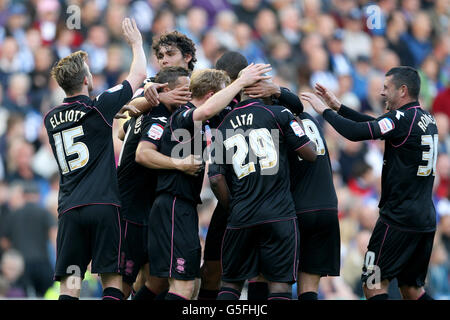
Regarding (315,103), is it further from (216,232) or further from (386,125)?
(216,232)

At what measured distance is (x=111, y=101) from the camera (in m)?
7.37

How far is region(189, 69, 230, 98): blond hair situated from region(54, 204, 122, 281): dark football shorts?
137 centimetres

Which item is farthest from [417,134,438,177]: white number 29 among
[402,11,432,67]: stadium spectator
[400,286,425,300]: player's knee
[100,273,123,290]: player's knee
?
[402,11,432,67]: stadium spectator

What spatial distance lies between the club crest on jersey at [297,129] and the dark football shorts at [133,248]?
1.86 meters

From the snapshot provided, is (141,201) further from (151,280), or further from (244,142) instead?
(244,142)

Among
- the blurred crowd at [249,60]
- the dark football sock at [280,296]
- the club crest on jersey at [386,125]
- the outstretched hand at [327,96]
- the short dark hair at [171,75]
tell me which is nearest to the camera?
the dark football sock at [280,296]

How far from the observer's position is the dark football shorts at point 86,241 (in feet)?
23.9

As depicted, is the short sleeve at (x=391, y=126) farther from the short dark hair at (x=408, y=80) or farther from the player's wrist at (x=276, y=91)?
the player's wrist at (x=276, y=91)

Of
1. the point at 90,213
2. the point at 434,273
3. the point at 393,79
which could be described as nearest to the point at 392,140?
the point at 393,79

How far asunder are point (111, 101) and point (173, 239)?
1.37 m

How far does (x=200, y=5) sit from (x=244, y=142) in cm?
888

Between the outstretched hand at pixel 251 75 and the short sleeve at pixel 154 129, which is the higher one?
the outstretched hand at pixel 251 75

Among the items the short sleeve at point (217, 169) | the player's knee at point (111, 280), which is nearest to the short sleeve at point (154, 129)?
the short sleeve at point (217, 169)
